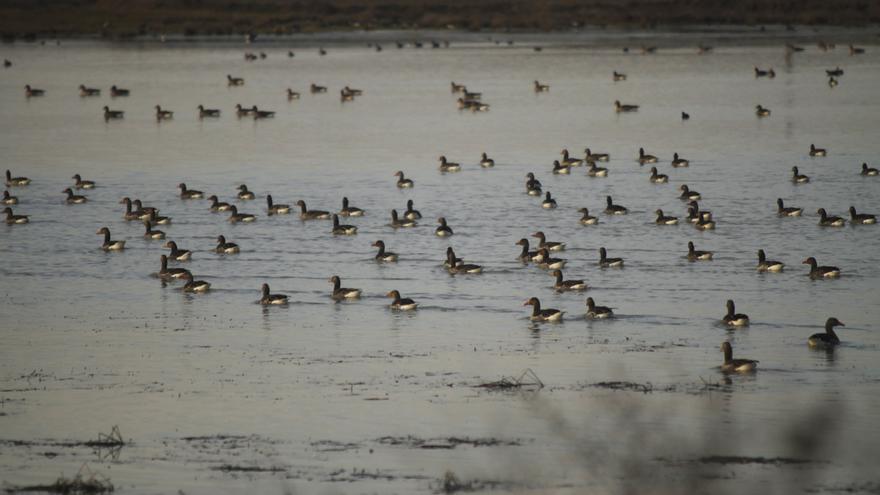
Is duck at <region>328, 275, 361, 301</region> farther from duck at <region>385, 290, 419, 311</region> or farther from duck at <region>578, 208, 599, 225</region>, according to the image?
duck at <region>578, 208, 599, 225</region>

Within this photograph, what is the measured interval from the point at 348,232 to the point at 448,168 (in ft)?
37.7

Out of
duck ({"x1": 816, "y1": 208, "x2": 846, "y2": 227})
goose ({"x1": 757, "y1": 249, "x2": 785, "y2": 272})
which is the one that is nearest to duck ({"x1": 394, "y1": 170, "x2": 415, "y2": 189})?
duck ({"x1": 816, "y1": 208, "x2": 846, "y2": 227})

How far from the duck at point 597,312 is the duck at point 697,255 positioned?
5.51m

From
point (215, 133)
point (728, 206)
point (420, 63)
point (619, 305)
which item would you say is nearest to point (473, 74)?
point (420, 63)

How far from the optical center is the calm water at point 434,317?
17.6 m

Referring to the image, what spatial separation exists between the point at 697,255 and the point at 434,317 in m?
6.85

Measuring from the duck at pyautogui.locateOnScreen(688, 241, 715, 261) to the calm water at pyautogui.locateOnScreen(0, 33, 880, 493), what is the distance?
211 mm

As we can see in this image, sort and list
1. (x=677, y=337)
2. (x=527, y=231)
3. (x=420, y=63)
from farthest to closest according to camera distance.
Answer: (x=420, y=63) < (x=527, y=231) < (x=677, y=337)

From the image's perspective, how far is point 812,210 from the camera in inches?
1471

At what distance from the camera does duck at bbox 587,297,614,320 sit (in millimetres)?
25625

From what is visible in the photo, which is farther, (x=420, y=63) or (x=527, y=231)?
(x=420, y=63)

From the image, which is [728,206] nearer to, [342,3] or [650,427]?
[650,427]

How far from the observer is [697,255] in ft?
101

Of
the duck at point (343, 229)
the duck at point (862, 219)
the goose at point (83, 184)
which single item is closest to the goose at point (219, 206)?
the duck at point (343, 229)
